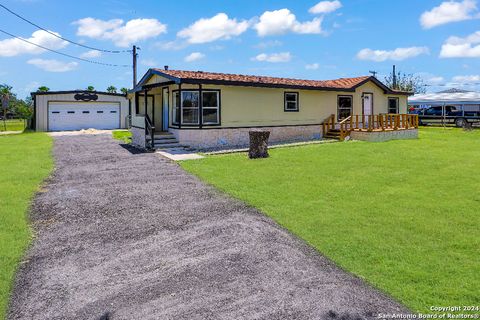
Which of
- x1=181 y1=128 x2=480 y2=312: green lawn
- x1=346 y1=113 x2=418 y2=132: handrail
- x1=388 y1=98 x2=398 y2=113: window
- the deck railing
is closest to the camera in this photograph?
x1=181 y1=128 x2=480 y2=312: green lawn

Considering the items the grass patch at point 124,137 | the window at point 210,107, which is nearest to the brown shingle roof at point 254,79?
the window at point 210,107

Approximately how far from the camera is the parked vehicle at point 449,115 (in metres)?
30.9

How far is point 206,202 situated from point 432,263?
4313 mm

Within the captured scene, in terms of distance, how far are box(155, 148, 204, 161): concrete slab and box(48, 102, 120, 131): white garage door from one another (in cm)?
1824

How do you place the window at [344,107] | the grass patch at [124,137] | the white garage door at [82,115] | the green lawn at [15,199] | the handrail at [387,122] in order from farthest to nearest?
the white garage door at [82,115], the window at [344,107], the grass patch at [124,137], the handrail at [387,122], the green lawn at [15,199]

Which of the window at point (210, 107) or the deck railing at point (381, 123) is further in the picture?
the deck railing at point (381, 123)

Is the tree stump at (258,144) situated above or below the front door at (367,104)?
below

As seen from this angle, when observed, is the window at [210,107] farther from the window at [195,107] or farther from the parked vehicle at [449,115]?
the parked vehicle at [449,115]

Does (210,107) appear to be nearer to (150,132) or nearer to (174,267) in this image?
(150,132)

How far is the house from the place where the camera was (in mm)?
17375

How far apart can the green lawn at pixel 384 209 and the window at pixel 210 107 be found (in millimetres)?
4134

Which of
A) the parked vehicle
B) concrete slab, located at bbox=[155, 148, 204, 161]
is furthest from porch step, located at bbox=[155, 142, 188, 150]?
the parked vehicle

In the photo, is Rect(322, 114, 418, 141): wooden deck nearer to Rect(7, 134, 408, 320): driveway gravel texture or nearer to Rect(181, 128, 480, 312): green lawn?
Rect(181, 128, 480, 312): green lawn

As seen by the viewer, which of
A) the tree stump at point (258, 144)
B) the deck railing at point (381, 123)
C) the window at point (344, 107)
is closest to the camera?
the tree stump at point (258, 144)
